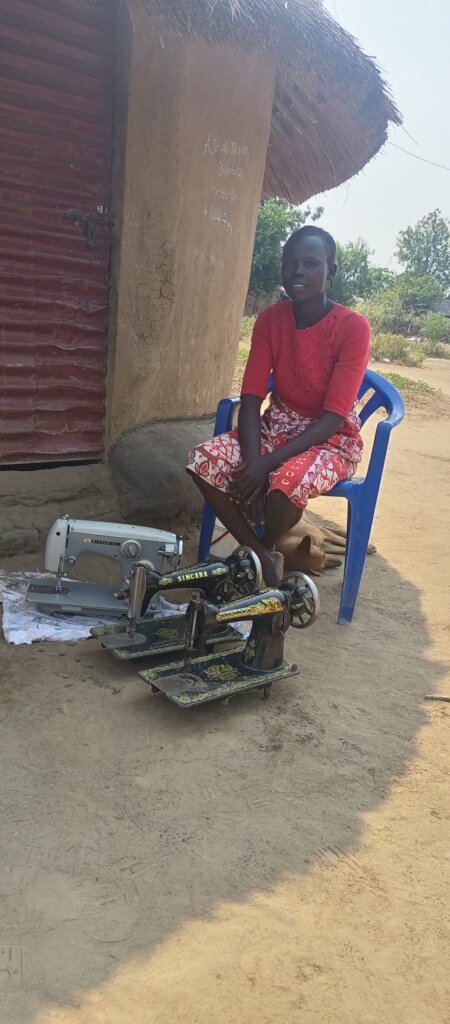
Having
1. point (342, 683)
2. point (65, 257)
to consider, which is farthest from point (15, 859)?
point (65, 257)

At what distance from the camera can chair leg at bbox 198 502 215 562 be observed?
3.58 m

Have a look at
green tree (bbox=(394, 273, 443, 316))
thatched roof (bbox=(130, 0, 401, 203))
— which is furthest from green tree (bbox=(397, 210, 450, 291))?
thatched roof (bbox=(130, 0, 401, 203))

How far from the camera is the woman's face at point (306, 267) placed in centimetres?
290

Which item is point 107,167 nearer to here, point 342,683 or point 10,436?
point 10,436

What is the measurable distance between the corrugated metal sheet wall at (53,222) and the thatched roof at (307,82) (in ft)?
1.60

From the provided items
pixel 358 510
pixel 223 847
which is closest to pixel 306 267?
pixel 358 510

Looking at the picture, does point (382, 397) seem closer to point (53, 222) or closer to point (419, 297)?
point (53, 222)

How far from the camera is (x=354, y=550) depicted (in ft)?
10.6

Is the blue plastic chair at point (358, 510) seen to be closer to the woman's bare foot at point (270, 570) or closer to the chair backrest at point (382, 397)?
the chair backrest at point (382, 397)

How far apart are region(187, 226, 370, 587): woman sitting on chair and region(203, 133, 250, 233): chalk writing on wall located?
856 mm

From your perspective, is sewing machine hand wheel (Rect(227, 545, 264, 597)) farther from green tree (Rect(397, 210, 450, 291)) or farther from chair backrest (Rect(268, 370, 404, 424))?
green tree (Rect(397, 210, 450, 291))

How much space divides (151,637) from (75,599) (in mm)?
393

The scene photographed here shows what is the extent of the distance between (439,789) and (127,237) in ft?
9.06

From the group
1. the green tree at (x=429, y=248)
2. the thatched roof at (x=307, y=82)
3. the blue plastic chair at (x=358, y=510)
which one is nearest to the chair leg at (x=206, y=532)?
the blue plastic chair at (x=358, y=510)
